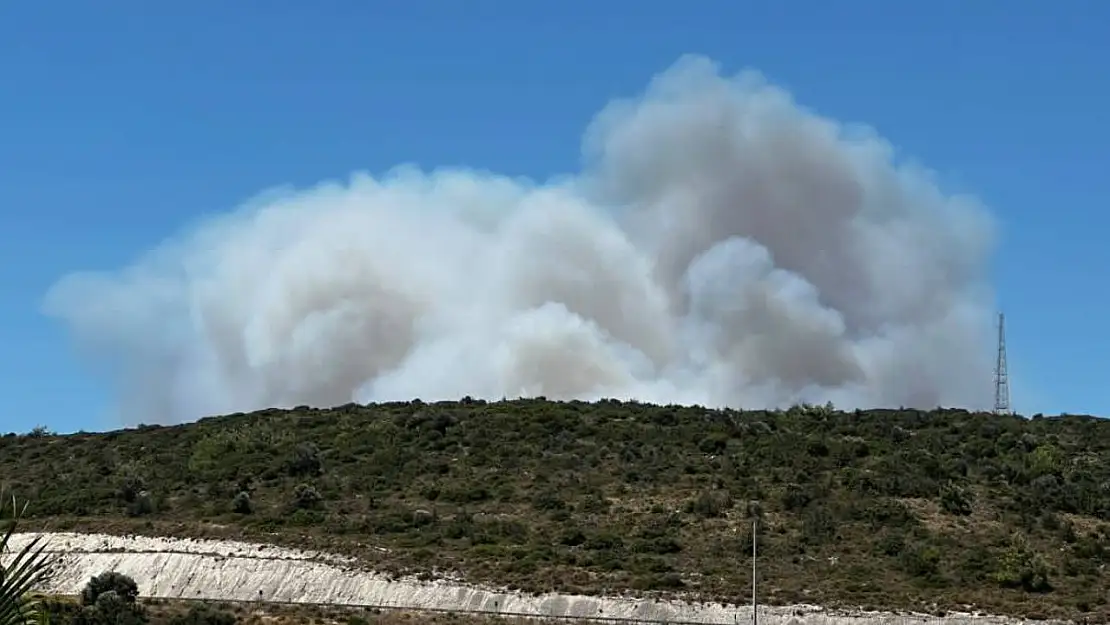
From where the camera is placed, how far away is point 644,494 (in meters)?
89.6

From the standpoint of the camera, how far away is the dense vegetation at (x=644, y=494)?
74.8m

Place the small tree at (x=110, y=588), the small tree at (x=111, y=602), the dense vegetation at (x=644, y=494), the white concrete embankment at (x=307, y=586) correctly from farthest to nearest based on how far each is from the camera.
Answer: the dense vegetation at (x=644, y=494)
the small tree at (x=110, y=588)
the white concrete embankment at (x=307, y=586)
the small tree at (x=111, y=602)

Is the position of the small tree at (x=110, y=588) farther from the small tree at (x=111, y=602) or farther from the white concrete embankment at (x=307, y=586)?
the white concrete embankment at (x=307, y=586)

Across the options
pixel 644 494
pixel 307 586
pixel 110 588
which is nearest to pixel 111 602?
pixel 110 588

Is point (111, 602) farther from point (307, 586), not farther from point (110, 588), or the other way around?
point (307, 586)

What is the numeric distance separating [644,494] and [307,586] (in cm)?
2263

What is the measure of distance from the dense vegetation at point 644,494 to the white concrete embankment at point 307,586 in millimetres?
1790

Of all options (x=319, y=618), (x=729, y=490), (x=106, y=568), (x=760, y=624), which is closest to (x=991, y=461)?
(x=729, y=490)

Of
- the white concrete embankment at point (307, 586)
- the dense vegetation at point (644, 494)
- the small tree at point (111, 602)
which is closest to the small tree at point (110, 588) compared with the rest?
the small tree at point (111, 602)

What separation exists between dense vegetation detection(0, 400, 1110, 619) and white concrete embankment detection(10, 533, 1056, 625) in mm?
1790

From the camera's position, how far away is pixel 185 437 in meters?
116

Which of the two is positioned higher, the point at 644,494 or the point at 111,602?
the point at 644,494

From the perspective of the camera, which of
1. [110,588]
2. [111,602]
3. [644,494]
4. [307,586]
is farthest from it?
[644,494]

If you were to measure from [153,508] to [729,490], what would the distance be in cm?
3460
